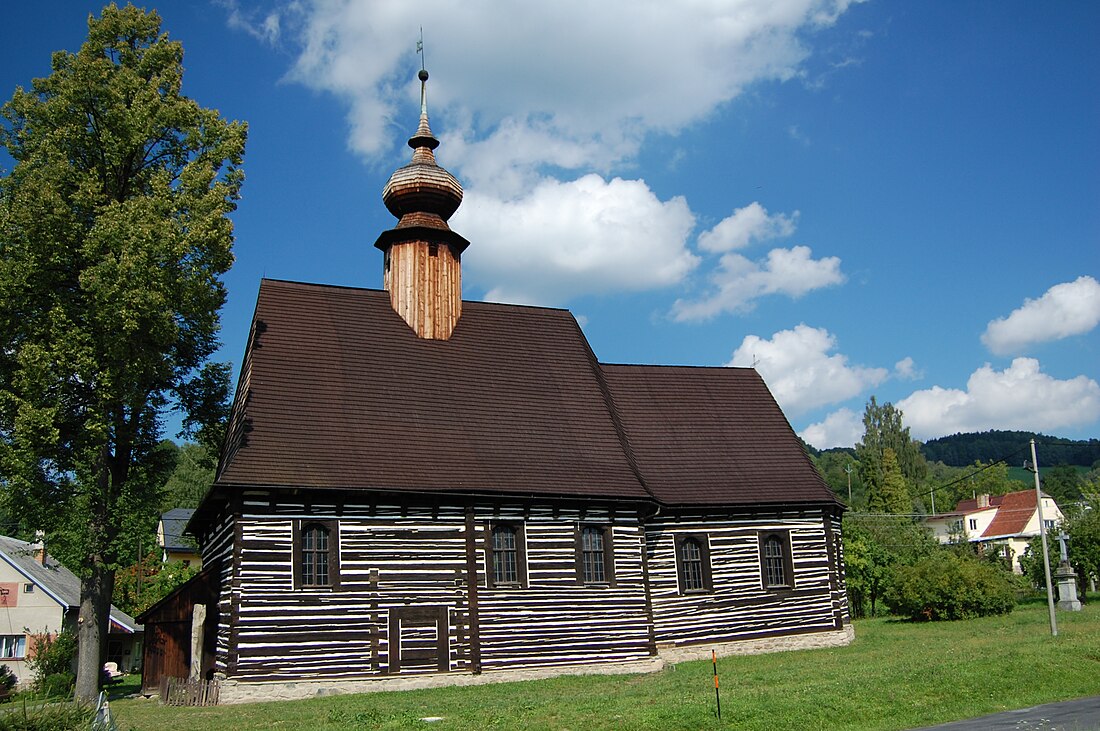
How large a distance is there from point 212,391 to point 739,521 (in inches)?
630

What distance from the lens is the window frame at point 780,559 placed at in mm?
29375

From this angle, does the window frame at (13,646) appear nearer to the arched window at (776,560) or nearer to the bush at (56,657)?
the bush at (56,657)

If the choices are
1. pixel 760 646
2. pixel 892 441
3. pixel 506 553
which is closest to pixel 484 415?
pixel 506 553

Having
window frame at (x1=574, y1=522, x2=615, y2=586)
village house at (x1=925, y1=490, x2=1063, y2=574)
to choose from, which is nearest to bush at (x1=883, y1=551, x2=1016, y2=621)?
window frame at (x1=574, y1=522, x2=615, y2=586)

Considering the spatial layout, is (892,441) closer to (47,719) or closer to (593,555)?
(593,555)

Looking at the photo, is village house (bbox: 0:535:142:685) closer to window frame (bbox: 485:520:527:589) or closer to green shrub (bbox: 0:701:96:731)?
window frame (bbox: 485:520:527:589)

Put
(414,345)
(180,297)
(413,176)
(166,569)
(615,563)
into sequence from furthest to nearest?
1. (166,569)
2. (413,176)
3. (414,345)
4. (615,563)
5. (180,297)

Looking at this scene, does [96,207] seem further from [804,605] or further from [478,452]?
[804,605]

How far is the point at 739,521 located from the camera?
29.3 metres

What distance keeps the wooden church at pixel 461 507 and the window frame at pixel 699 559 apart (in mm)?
66

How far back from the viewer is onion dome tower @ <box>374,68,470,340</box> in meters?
28.9

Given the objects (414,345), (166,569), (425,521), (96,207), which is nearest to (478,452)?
(425,521)

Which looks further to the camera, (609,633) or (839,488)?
(839,488)

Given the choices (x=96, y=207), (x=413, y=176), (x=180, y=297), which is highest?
(x=413, y=176)
